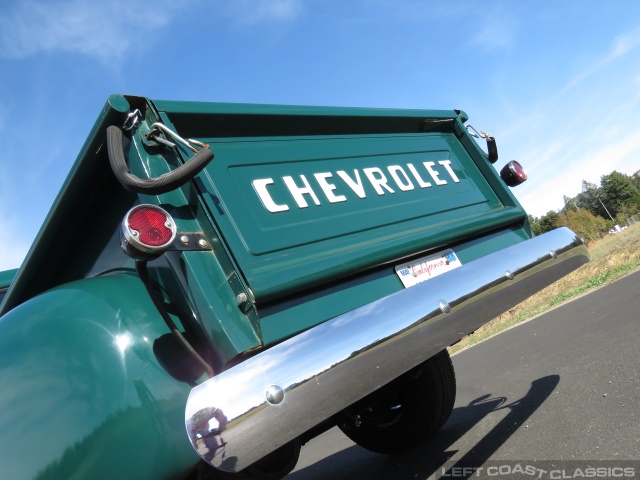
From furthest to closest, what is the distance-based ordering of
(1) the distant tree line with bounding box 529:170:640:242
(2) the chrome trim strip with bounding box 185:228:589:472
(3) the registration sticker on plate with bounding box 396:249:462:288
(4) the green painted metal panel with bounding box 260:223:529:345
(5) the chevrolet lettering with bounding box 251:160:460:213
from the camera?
(1) the distant tree line with bounding box 529:170:640:242, (3) the registration sticker on plate with bounding box 396:249:462:288, (5) the chevrolet lettering with bounding box 251:160:460:213, (4) the green painted metal panel with bounding box 260:223:529:345, (2) the chrome trim strip with bounding box 185:228:589:472

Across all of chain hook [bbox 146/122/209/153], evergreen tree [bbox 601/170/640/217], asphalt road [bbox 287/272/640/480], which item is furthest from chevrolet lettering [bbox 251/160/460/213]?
evergreen tree [bbox 601/170/640/217]

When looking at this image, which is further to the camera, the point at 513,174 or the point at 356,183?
the point at 513,174

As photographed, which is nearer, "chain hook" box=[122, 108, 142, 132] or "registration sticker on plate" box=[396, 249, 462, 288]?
"chain hook" box=[122, 108, 142, 132]

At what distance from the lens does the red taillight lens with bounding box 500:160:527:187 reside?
10.3ft

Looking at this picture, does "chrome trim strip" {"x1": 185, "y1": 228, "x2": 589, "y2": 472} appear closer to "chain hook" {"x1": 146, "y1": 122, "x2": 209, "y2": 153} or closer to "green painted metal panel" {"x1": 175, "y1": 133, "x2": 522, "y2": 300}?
"green painted metal panel" {"x1": 175, "y1": 133, "x2": 522, "y2": 300}

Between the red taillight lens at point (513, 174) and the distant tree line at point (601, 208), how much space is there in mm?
54072

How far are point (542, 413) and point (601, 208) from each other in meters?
91.8

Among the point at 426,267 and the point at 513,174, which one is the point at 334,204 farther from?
the point at 513,174

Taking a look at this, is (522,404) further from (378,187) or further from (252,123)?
(252,123)

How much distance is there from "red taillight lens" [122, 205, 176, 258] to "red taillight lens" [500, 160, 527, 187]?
2318 mm

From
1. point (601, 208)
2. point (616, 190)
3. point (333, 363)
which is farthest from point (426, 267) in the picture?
point (601, 208)

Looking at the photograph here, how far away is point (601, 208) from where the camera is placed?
269 ft

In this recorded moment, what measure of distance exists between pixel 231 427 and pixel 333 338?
0.43 m

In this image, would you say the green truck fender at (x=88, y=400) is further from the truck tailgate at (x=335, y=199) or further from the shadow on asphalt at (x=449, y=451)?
the shadow on asphalt at (x=449, y=451)
